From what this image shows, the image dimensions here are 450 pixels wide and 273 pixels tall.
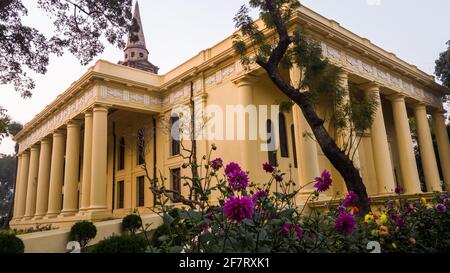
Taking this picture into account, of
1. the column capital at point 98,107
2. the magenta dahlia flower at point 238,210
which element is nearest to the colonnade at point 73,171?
the column capital at point 98,107

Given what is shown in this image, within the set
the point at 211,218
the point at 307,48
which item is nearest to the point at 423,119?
the point at 307,48

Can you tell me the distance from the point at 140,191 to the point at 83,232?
12.1 meters

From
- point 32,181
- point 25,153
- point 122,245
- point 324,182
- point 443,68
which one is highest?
point 443,68

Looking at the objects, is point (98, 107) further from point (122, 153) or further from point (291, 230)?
point (291, 230)

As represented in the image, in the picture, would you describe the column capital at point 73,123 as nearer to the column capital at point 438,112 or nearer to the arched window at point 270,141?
the arched window at point 270,141

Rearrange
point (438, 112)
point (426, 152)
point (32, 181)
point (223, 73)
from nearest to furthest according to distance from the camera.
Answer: point (223, 73) < point (426, 152) < point (438, 112) < point (32, 181)

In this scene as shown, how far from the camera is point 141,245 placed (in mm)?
7125

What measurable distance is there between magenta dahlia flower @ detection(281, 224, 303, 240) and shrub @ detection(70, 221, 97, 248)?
983 cm

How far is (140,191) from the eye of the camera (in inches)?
907

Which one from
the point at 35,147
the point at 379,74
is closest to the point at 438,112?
the point at 379,74

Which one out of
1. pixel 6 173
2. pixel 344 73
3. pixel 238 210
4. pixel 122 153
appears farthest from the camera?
pixel 6 173

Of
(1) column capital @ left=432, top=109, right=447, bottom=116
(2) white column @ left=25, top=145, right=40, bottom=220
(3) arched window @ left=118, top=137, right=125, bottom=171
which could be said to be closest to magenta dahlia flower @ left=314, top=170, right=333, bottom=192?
(3) arched window @ left=118, top=137, right=125, bottom=171

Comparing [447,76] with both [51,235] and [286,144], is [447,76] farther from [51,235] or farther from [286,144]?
[51,235]

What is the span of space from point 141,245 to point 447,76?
76.7 feet
